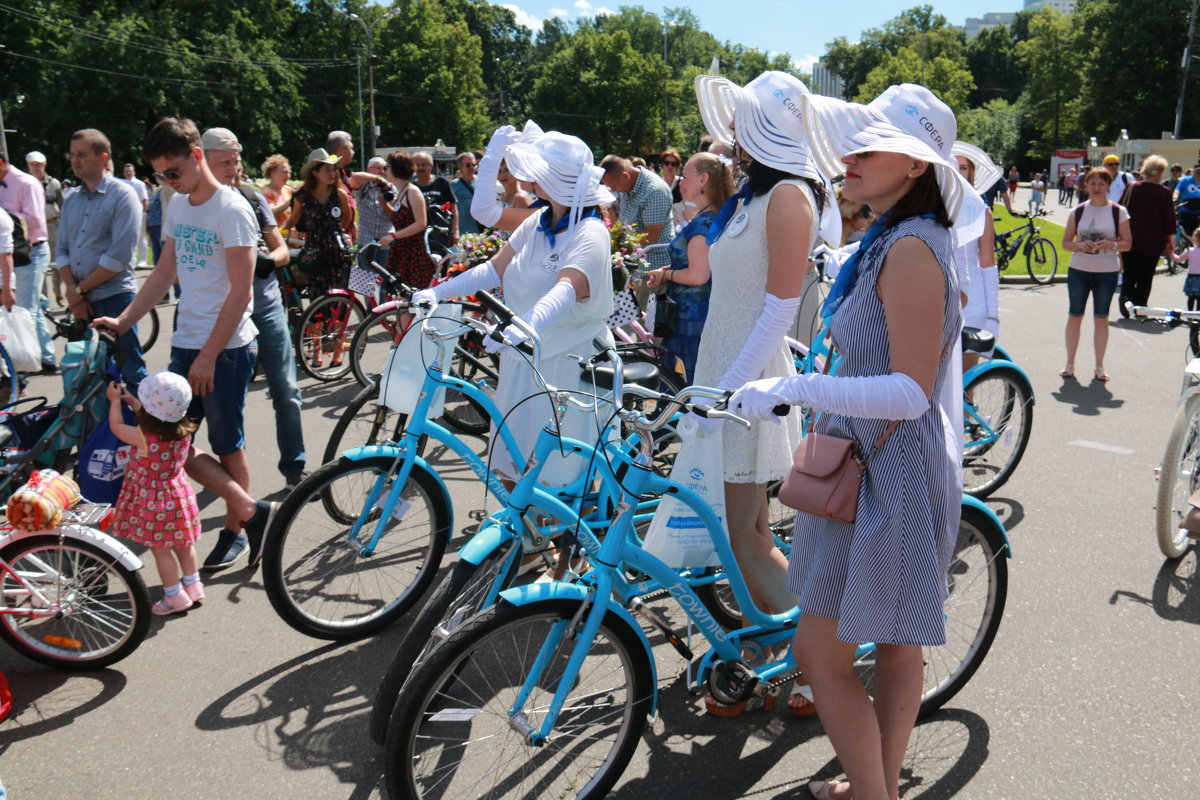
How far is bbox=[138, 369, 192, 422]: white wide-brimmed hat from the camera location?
3.91 m

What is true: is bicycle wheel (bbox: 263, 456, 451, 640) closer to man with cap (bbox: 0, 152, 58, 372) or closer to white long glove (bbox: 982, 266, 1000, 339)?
white long glove (bbox: 982, 266, 1000, 339)

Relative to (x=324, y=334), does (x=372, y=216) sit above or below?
above

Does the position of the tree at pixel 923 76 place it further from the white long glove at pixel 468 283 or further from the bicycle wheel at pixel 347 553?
the bicycle wheel at pixel 347 553

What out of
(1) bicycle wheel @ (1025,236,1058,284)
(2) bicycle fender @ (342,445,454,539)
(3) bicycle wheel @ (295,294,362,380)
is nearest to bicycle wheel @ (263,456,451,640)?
(2) bicycle fender @ (342,445,454,539)

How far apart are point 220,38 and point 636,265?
1748 inches

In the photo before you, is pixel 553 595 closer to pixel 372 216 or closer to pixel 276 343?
pixel 276 343

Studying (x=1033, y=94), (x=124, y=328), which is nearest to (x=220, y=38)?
(x=124, y=328)

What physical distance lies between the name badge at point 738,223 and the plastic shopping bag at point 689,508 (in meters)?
0.69

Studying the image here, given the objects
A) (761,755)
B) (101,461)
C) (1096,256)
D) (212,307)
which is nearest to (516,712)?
(761,755)

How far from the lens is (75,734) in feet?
10.8

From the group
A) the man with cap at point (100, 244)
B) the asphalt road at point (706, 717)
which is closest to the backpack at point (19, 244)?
the man with cap at point (100, 244)

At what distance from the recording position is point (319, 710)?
11.2 ft

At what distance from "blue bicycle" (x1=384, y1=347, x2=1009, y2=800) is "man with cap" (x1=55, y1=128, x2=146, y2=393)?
4.74 m

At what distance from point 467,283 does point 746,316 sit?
53.2 inches
